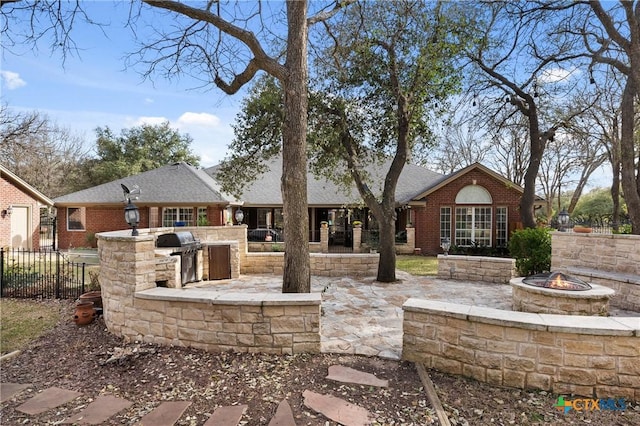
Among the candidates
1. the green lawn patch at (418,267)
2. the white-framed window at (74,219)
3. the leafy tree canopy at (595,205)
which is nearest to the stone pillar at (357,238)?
the green lawn patch at (418,267)

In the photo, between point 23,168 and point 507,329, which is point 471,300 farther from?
point 23,168

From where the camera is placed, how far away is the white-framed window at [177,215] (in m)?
17.3

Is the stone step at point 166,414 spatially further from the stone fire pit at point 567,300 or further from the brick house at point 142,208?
the brick house at point 142,208

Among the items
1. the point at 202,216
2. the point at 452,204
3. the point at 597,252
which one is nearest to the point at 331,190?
the point at 452,204

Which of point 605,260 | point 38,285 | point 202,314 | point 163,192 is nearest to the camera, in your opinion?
point 202,314

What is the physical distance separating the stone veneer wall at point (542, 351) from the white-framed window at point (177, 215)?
1583 cm

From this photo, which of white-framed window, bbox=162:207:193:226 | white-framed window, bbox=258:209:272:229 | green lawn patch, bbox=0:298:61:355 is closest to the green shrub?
green lawn patch, bbox=0:298:61:355

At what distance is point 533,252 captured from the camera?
9.63 m

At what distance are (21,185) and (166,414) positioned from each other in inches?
738

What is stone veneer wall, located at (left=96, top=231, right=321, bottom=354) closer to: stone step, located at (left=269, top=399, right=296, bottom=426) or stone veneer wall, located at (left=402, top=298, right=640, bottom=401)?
stone step, located at (left=269, top=399, right=296, bottom=426)

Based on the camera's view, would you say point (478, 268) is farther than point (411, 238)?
No

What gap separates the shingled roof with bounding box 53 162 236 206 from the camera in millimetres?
16516

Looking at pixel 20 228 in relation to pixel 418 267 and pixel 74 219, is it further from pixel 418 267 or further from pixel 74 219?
pixel 418 267

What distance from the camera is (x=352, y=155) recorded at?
9.23 metres
